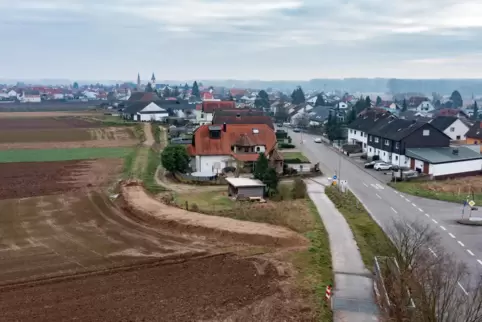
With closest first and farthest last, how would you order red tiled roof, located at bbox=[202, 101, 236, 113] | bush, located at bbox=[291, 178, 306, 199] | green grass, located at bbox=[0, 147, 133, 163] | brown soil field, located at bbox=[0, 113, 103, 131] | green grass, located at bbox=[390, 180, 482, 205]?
green grass, located at bbox=[390, 180, 482, 205], bush, located at bbox=[291, 178, 306, 199], green grass, located at bbox=[0, 147, 133, 163], red tiled roof, located at bbox=[202, 101, 236, 113], brown soil field, located at bbox=[0, 113, 103, 131]

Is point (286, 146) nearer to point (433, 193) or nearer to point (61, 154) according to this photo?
point (433, 193)

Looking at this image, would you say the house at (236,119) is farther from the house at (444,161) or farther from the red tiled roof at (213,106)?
the house at (444,161)

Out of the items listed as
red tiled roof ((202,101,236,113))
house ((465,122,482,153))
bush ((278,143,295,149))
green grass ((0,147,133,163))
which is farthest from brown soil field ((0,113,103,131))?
house ((465,122,482,153))

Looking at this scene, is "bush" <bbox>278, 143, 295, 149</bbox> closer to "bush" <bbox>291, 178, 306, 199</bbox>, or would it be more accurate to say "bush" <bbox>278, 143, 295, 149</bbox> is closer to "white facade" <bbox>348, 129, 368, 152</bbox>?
"white facade" <bbox>348, 129, 368, 152</bbox>

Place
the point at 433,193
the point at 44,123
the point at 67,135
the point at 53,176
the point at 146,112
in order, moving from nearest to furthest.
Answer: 1. the point at 433,193
2. the point at 53,176
3. the point at 67,135
4. the point at 44,123
5. the point at 146,112

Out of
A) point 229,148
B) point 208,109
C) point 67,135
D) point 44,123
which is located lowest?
point 67,135

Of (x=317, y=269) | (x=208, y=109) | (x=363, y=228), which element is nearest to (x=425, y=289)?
(x=317, y=269)
